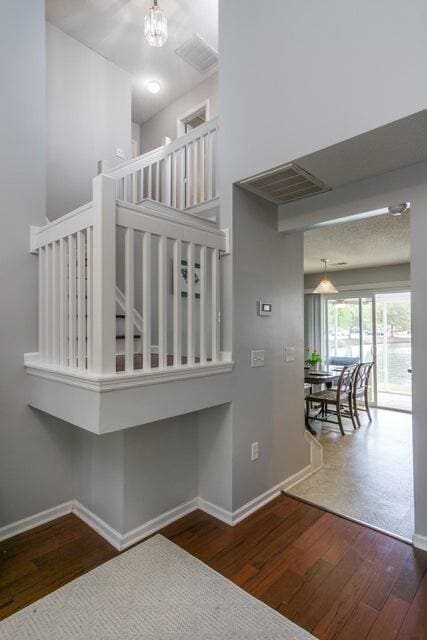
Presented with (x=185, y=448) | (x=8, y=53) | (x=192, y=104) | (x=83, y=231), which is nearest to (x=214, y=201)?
(x=83, y=231)

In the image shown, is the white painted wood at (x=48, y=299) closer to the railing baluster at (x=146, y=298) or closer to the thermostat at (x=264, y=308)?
the railing baluster at (x=146, y=298)

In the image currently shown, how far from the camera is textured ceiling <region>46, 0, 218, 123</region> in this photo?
352 cm

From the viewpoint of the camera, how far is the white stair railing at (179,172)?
314 centimetres

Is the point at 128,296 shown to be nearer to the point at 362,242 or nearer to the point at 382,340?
the point at 362,242

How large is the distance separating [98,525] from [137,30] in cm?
487

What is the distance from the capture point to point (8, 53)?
2.47 m

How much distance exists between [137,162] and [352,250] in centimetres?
327

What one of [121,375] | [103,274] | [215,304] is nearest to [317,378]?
[215,304]

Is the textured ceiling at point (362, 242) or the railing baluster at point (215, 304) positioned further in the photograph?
the textured ceiling at point (362, 242)

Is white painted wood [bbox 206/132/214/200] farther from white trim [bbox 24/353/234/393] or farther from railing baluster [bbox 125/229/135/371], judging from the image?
white trim [bbox 24/353/234/393]

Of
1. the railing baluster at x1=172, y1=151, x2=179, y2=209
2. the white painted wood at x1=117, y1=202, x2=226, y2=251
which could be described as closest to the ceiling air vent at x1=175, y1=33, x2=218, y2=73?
the railing baluster at x1=172, y1=151, x2=179, y2=209

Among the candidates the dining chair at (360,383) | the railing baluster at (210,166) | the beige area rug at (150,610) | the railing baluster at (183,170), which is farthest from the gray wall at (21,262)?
the dining chair at (360,383)

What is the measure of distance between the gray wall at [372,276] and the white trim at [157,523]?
16.3ft

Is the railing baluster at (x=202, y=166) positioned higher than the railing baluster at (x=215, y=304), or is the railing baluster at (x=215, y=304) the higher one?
the railing baluster at (x=202, y=166)
